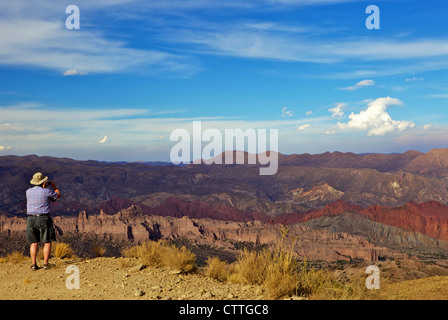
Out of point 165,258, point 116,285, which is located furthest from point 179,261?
point 116,285

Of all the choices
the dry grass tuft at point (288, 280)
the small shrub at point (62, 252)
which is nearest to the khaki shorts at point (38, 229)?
the small shrub at point (62, 252)

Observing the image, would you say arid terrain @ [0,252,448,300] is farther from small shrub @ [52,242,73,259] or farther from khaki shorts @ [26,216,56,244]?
small shrub @ [52,242,73,259]

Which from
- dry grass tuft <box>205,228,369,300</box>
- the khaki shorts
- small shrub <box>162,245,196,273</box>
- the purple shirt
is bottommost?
small shrub <box>162,245,196,273</box>

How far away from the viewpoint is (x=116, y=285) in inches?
→ 390

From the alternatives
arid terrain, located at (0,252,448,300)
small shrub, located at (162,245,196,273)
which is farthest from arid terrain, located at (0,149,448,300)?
small shrub, located at (162,245,196,273)

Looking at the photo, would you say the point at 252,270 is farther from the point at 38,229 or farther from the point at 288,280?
the point at 38,229

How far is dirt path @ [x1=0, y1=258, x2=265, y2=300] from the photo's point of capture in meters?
9.01

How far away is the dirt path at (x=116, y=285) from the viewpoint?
901 cm

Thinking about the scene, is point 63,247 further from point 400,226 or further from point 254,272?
point 400,226

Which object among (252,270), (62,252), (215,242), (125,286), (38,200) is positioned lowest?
(215,242)

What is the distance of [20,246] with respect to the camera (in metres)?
74.7

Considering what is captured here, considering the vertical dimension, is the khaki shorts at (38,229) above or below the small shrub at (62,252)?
above

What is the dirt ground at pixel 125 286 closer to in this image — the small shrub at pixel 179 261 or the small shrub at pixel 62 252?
the small shrub at pixel 179 261
